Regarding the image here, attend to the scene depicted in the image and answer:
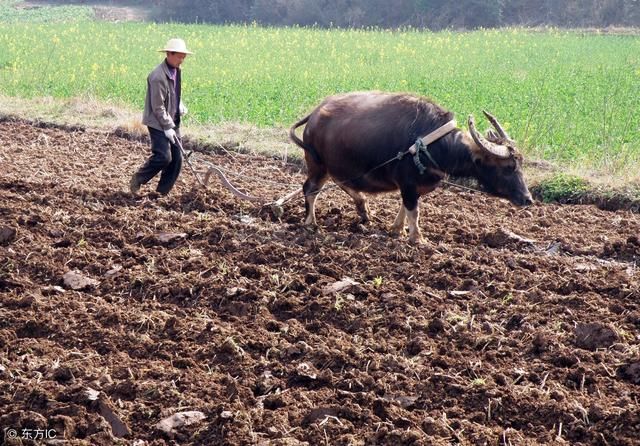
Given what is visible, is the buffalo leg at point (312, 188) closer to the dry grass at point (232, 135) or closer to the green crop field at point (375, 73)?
the dry grass at point (232, 135)

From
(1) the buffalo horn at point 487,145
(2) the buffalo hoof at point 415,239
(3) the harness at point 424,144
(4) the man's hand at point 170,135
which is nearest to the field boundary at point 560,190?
(1) the buffalo horn at point 487,145

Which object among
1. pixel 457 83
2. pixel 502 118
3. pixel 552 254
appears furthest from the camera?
pixel 457 83

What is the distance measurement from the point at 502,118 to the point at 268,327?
8810mm

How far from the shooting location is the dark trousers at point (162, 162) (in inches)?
372

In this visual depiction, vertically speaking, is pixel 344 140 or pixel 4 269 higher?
pixel 344 140

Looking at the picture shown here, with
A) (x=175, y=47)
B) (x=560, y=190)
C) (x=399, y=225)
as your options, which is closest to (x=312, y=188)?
(x=399, y=225)

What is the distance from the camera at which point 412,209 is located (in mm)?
8281

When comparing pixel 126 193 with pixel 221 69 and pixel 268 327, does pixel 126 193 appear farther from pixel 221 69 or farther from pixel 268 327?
pixel 221 69

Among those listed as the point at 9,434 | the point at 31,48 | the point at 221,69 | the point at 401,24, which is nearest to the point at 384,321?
the point at 9,434

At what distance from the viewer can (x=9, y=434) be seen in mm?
4781

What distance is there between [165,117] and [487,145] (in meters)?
3.44

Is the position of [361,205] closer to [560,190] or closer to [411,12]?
[560,190]

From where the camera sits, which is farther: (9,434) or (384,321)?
(384,321)

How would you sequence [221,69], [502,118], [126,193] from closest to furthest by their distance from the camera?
[126,193], [502,118], [221,69]
